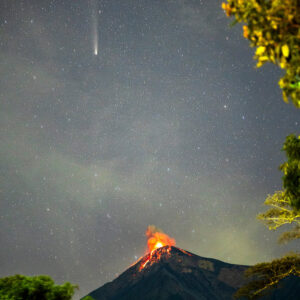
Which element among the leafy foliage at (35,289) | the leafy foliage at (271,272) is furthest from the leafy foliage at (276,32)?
the leafy foliage at (271,272)

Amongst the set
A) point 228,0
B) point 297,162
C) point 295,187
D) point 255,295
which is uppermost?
point 228,0

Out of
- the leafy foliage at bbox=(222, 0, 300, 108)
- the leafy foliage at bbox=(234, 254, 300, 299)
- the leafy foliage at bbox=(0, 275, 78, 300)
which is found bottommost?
the leafy foliage at bbox=(234, 254, 300, 299)

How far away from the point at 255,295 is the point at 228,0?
15605 millimetres

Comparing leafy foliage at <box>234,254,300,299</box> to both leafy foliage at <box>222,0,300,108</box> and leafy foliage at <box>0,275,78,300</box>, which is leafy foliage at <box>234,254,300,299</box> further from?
leafy foliage at <box>222,0,300,108</box>

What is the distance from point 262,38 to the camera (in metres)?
4.54

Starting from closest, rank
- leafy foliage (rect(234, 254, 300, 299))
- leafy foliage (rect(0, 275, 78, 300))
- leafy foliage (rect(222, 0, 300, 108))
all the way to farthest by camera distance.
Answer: leafy foliage (rect(222, 0, 300, 108))
leafy foliage (rect(0, 275, 78, 300))
leafy foliage (rect(234, 254, 300, 299))

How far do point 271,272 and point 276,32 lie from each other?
15.1 metres

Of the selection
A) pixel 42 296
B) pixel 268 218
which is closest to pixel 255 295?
pixel 268 218

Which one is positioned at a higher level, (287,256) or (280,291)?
(287,256)

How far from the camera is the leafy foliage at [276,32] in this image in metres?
4.30

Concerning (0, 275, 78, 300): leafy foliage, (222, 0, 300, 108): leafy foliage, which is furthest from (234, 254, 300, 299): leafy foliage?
(222, 0, 300, 108): leafy foliage

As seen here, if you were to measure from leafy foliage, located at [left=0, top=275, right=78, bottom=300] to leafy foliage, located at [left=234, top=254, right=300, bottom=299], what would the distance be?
9862 mm

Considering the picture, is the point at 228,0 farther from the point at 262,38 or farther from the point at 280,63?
the point at 280,63

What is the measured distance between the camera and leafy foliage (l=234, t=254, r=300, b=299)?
14906 mm
